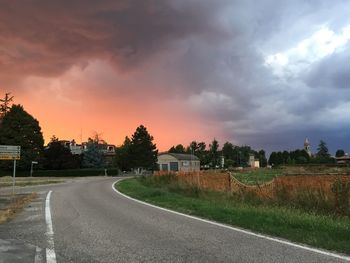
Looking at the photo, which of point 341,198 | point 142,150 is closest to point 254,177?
point 341,198

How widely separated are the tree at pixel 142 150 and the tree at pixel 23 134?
24.7m

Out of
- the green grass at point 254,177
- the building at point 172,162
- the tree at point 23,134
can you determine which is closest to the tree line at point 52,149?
the tree at point 23,134

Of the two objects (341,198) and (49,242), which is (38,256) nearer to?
(49,242)

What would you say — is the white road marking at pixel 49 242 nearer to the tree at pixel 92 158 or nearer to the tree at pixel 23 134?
the tree at pixel 23 134

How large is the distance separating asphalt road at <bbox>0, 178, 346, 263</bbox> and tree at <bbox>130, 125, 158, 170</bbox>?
9695 centimetres

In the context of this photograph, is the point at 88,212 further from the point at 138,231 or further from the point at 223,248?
the point at 223,248

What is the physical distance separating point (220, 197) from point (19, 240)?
12.4 meters

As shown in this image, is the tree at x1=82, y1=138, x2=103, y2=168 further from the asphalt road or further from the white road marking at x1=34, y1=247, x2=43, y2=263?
the white road marking at x1=34, y1=247, x2=43, y2=263

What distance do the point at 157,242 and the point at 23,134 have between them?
8445 cm

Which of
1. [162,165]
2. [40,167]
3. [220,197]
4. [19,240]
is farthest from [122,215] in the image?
[162,165]

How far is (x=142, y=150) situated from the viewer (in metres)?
113

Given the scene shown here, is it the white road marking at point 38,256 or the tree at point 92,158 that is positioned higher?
the tree at point 92,158

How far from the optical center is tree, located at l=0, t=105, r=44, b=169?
290 ft

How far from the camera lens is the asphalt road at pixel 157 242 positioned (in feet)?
29.0
